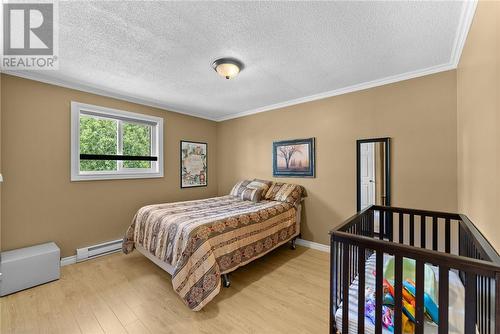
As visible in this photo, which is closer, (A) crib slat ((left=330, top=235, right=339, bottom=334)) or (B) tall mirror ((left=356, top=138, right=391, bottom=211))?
(A) crib slat ((left=330, top=235, right=339, bottom=334))

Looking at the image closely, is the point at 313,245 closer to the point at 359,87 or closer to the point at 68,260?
the point at 359,87

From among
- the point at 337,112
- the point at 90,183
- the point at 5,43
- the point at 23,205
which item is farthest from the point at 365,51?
the point at 23,205

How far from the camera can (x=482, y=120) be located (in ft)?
4.61

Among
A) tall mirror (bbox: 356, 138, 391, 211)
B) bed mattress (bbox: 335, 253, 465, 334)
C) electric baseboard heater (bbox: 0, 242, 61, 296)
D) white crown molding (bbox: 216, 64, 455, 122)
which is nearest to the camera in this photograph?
bed mattress (bbox: 335, 253, 465, 334)

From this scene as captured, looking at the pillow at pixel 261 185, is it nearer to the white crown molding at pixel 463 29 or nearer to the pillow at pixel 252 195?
the pillow at pixel 252 195

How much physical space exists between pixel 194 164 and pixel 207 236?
8.27 ft

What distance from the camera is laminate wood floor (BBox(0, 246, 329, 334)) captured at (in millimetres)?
1757

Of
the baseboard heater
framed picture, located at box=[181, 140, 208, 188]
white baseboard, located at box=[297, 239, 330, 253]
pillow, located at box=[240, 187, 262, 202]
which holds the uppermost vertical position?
framed picture, located at box=[181, 140, 208, 188]

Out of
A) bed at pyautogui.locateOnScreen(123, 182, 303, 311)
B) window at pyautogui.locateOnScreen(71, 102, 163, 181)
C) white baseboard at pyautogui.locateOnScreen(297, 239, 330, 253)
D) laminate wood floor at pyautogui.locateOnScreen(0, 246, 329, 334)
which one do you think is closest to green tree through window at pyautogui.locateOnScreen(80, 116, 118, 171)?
window at pyautogui.locateOnScreen(71, 102, 163, 181)

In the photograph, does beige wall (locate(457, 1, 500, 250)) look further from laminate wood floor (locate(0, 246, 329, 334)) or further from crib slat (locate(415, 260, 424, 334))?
laminate wood floor (locate(0, 246, 329, 334))

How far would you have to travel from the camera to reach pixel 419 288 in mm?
972

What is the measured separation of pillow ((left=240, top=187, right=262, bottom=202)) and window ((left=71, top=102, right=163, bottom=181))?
157 centimetres

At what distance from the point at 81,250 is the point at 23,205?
2.86ft

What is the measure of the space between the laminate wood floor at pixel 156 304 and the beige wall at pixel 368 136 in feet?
3.48
